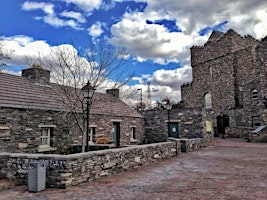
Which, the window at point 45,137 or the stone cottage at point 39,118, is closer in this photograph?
the stone cottage at point 39,118

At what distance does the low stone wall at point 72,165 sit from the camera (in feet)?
22.1

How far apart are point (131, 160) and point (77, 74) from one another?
17.5 feet

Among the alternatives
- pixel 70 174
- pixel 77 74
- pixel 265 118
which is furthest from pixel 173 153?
pixel 265 118

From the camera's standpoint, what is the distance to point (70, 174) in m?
6.79

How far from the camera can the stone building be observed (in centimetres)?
2331

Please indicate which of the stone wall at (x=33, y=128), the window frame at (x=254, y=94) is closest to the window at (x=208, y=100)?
the window frame at (x=254, y=94)

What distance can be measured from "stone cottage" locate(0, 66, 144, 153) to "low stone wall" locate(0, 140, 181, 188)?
3524 mm

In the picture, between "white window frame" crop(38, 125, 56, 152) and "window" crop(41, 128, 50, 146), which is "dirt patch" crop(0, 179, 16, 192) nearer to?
"white window frame" crop(38, 125, 56, 152)

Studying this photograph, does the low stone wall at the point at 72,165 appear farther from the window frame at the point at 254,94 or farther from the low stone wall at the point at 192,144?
the window frame at the point at 254,94

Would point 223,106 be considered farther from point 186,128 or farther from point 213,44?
point 186,128

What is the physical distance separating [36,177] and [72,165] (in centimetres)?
96

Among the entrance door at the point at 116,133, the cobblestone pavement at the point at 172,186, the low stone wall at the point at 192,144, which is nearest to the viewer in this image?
the cobblestone pavement at the point at 172,186

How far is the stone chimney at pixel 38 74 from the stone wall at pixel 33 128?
296 centimetres

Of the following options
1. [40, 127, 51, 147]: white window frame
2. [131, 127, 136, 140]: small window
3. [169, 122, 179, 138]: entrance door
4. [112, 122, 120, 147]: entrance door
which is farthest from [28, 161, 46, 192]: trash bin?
[169, 122, 179, 138]: entrance door
